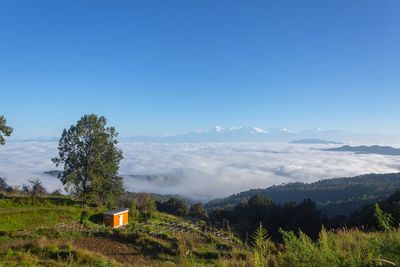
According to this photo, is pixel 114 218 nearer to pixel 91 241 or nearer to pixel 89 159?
pixel 91 241

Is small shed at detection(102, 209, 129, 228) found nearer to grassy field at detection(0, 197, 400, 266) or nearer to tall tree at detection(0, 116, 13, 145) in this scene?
grassy field at detection(0, 197, 400, 266)

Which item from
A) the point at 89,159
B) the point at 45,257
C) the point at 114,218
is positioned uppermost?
the point at 89,159

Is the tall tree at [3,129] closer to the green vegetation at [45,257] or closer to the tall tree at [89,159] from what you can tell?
the tall tree at [89,159]

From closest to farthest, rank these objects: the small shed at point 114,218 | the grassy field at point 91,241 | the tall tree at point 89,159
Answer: the grassy field at point 91,241, the small shed at point 114,218, the tall tree at point 89,159

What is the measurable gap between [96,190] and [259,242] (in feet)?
78.4

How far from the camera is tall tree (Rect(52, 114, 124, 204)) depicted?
22.4m

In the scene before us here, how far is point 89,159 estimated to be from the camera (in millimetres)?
23125

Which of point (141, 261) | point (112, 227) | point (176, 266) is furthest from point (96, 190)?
point (176, 266)

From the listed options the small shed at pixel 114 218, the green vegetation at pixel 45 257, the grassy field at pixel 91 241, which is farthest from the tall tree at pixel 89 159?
the green vegetation at pixel 45 257

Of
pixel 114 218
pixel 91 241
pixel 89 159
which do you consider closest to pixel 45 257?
pixel 91 241

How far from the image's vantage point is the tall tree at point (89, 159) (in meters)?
22.4

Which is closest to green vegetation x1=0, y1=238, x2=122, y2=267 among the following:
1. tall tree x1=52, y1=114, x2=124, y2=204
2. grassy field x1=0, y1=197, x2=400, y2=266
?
grassy field x1=0, y1=197, x2=400, y2=266

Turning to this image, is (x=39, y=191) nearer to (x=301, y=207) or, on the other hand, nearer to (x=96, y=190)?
(x=96, y=190)

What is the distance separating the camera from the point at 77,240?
50.8 feet
